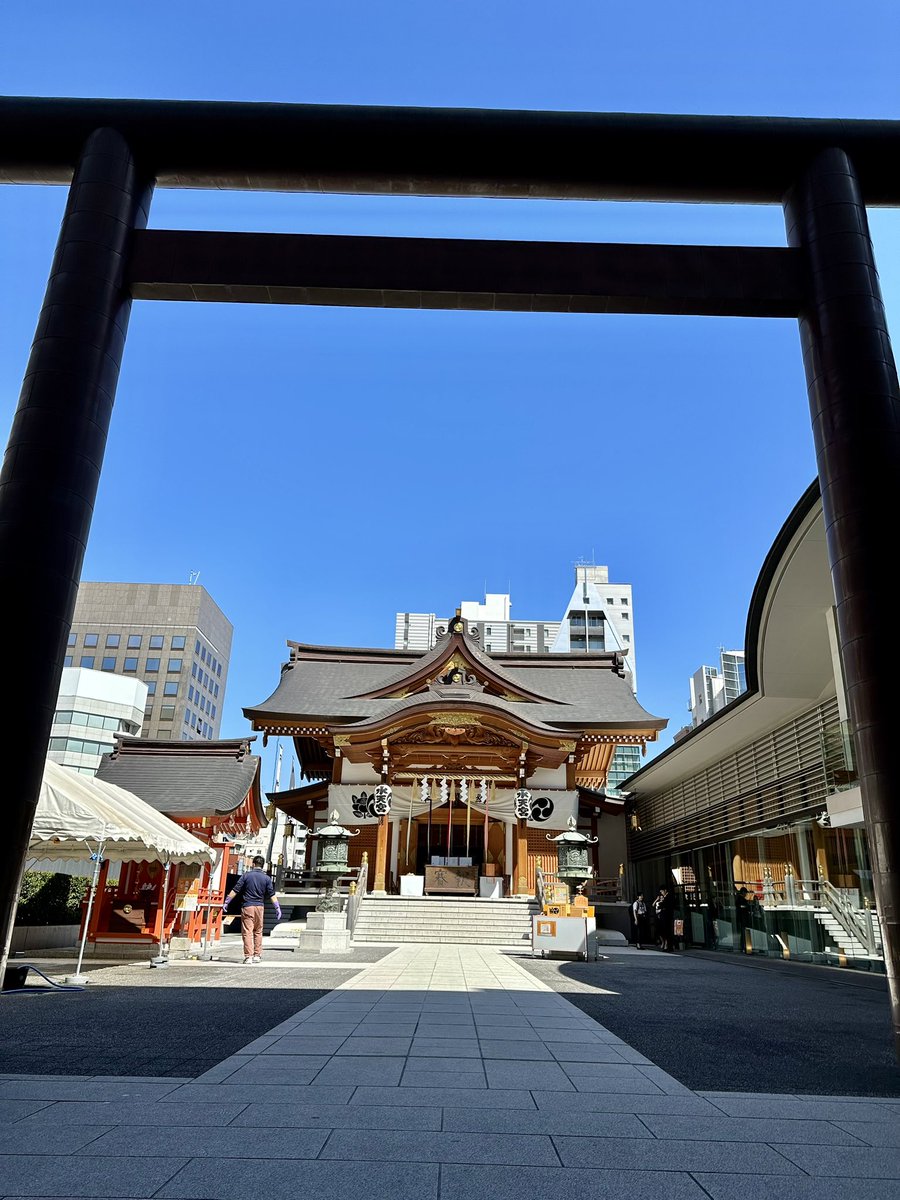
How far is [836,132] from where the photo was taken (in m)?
7.10

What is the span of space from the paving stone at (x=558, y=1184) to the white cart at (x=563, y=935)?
11929mm

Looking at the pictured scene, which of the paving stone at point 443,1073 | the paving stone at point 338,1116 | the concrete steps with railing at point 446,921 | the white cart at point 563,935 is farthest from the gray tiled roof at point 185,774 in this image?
the paving stone at point 338,1116

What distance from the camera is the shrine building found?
22438mm

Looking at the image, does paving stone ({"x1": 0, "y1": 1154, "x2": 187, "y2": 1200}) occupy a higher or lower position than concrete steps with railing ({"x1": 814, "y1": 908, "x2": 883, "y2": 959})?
lower

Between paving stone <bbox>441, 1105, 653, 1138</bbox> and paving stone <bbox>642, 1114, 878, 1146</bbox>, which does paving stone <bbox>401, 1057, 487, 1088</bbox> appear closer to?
paving stone <bbox>441, 1105, 653, 1138</bbox>

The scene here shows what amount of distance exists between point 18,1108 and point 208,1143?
1177mm

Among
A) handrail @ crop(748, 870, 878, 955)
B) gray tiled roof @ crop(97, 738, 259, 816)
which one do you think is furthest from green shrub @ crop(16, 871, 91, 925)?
handrail @ crop(748, 870, 878, 955)

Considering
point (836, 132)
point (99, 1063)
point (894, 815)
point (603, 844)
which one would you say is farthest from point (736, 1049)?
point (603, 844)

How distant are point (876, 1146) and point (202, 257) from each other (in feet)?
25.5

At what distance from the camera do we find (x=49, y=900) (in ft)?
51.1

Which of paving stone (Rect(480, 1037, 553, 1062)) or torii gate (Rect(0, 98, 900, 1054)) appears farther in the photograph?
torii gate (Rect(0, 98, 900, 1054))

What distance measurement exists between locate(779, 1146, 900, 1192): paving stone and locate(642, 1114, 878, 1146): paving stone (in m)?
0.09

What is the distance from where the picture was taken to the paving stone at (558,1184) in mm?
2953

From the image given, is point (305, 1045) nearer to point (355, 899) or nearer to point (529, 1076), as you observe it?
point (529, 1076)
